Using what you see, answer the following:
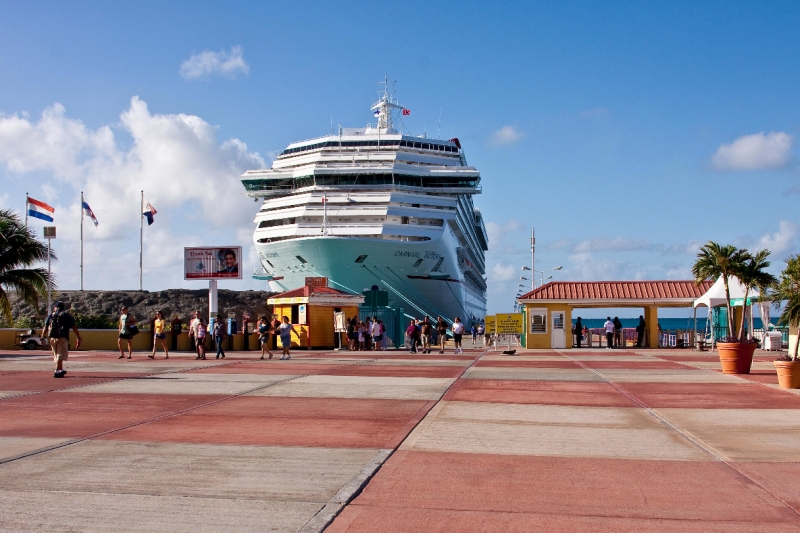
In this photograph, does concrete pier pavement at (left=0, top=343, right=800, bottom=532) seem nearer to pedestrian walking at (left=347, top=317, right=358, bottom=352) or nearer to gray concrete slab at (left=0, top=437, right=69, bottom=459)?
gray concrete slab at (left=0, top=437, right=69, bottom=459)

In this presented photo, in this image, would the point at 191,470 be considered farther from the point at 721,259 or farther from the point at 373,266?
the point at 373,266

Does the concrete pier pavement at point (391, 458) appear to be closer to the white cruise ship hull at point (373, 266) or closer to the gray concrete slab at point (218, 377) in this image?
the gray concrete slab at point (218, 377)

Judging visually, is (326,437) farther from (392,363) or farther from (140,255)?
(140,255)

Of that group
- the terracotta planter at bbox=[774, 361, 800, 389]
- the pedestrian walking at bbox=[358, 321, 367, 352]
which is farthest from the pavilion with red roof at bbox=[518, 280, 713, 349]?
the terracotta planter at bbox=[774, 361, 800, 389]

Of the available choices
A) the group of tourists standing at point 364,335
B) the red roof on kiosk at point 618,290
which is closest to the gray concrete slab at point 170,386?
the group of tourists standing at point 364,335

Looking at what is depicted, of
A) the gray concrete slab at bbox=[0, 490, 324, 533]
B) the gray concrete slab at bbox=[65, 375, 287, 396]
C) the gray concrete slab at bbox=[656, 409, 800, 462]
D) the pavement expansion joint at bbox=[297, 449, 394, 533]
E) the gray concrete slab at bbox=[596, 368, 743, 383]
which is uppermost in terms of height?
the gray concrete slab at bbox=[0, 490, 324, 533]

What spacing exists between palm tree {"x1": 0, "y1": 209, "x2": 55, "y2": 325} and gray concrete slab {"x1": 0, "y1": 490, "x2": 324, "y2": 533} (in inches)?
850

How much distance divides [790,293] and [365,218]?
34.2 m

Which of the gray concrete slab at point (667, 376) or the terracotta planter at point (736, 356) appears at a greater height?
the terracotta planter at point (736, 356)

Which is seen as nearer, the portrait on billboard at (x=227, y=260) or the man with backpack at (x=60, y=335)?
the man with backpack at (x=60, y=335)

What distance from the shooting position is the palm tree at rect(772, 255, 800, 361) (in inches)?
561

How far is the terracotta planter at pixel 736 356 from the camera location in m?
16.8

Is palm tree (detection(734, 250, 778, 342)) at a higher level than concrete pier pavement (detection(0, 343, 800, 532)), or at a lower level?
higher

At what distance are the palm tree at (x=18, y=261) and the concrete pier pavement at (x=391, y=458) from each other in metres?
13.3
